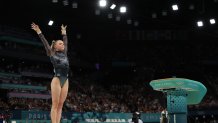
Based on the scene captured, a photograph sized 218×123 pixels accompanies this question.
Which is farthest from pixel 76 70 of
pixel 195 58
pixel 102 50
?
pixel 195 58

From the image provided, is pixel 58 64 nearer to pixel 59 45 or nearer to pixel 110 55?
pixel 59 45

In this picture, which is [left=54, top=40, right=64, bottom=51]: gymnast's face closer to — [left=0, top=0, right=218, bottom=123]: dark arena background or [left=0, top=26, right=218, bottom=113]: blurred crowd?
[left=0, top=0, right=218, bottom=123]: dark arena background

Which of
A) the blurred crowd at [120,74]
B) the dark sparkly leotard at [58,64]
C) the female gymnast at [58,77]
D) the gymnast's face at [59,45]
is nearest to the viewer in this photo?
the female gymnast at [58,77]

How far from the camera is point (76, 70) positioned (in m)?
42.8

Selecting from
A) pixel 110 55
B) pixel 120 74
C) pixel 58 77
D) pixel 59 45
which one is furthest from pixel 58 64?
pixel 120 74

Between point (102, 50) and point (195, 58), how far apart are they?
1019 centimetres

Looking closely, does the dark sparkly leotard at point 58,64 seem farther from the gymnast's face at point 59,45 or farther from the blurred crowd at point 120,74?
the blurred crowd at point 120,74

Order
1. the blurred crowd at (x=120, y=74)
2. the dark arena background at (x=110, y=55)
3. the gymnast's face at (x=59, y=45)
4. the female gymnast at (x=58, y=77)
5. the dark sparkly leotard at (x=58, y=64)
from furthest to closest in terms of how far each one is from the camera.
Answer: the blurred crowd at (x=120, y=74) → the dark arena background at (x=110, y=55) → the gymnast's face at (x=59, y=45) → the dark sparkly leotard at (x=58, y=64) → the female gymnast at (x=58, y=77)

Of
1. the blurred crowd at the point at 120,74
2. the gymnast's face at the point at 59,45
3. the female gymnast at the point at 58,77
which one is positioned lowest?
the female gymnast at the point at 58,77

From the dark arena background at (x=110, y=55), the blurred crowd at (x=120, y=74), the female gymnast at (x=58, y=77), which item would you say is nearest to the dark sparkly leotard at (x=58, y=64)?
the female gymnast at (x=58, y=77)

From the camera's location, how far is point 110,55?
41.8m

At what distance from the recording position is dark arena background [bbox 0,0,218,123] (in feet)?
102

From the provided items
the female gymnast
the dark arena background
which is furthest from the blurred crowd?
the female gymnast

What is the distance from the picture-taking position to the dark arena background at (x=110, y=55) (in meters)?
31.2
